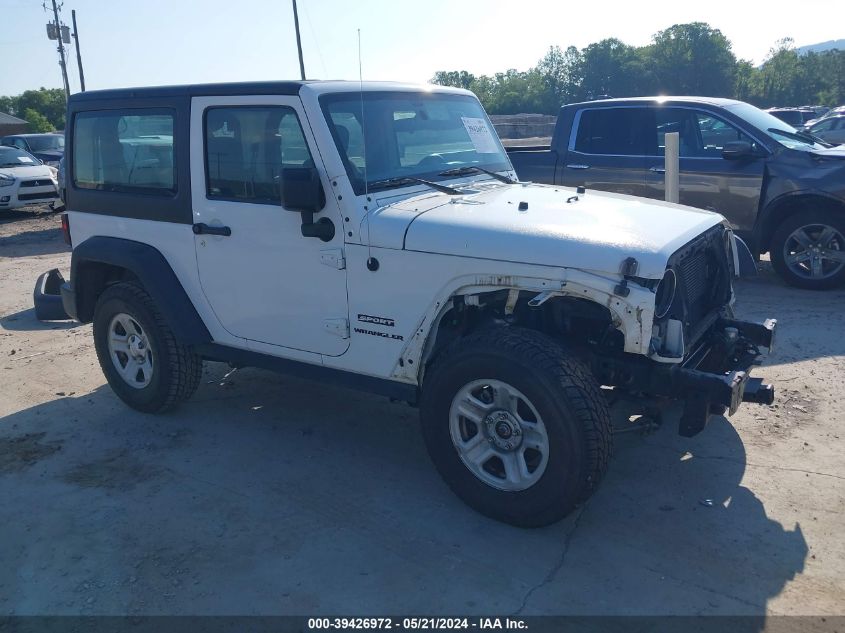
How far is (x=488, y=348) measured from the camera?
3623 millimetres

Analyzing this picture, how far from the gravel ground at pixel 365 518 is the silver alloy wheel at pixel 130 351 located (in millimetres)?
289

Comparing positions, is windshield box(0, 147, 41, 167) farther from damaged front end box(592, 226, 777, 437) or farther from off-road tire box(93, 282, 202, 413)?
damaged front end box(592, 226, 777, 437)

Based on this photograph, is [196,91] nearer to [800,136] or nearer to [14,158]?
[800,136]

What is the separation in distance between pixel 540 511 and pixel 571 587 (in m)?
0.39

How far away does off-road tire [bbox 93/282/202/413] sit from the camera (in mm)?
5031

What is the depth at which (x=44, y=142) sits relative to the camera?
21.2m

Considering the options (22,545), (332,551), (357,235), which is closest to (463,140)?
(357,235)

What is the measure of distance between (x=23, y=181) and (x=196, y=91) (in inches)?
528

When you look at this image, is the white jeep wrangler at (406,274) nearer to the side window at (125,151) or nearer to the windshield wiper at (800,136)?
the side window at (125,151)

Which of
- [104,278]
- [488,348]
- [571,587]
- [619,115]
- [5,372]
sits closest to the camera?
[571,587]

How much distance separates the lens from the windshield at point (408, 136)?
4.23m

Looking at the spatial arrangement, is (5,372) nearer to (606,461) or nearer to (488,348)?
(488,348)

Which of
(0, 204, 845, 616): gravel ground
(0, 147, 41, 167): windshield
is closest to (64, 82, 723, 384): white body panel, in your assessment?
(0, 204, 845, 616): gravel ground

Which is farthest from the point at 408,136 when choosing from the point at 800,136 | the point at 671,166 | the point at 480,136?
the point at 800,136
